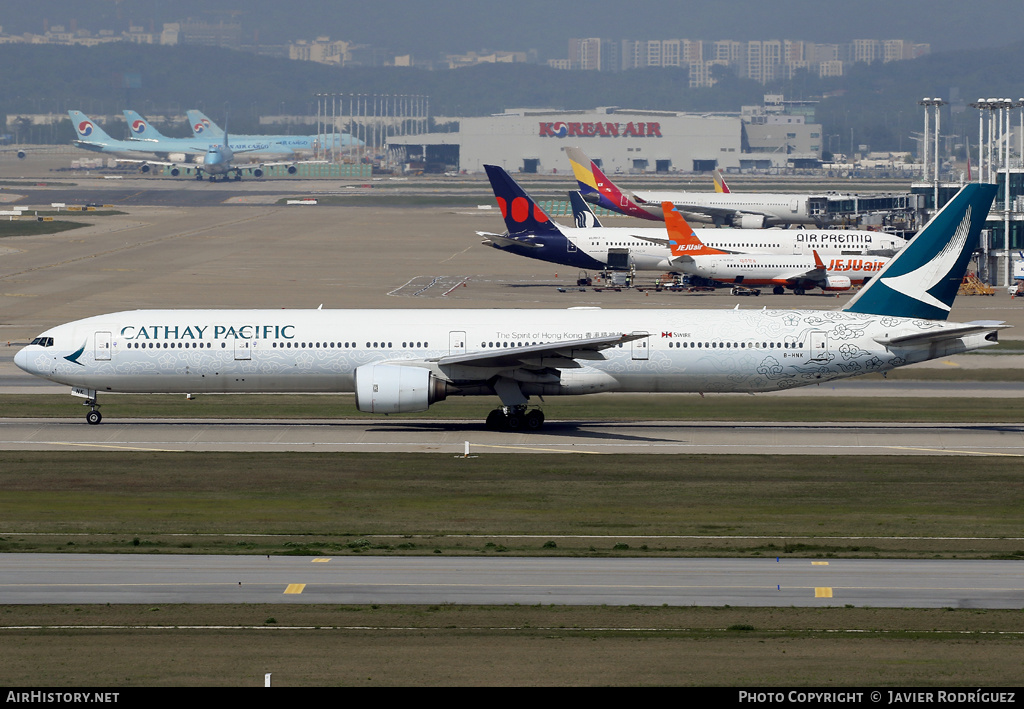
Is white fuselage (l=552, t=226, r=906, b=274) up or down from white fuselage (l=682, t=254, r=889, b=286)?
up

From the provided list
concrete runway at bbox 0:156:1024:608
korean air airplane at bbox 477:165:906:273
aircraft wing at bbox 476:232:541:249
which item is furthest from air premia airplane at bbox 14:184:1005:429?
korean air airplane at bbox 477:165:906:273

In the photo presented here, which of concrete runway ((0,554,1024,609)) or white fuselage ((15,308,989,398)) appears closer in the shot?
concrete runway ((0,554,1024,609))

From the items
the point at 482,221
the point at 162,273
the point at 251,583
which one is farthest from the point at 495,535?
the point at 482,221

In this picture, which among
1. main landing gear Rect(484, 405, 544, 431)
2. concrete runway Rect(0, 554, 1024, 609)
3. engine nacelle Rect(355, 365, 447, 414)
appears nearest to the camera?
concrete runway Rect(0, 554, 1024, 609)

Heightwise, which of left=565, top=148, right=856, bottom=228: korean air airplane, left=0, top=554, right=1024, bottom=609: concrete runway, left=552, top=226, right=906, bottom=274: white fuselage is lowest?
left=0, top=554, right=1024, bottom=609: concrete runway

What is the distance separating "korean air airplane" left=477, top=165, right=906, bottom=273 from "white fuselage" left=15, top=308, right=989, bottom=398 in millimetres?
48760

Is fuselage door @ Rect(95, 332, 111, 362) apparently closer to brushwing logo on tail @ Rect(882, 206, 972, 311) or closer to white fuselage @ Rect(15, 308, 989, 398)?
white fuselage @ Rect(15, 308, 989, 398)

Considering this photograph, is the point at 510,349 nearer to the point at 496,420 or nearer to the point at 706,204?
the point at 496,420

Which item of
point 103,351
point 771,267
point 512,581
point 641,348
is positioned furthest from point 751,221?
point 512,581

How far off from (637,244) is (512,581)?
76397 mm

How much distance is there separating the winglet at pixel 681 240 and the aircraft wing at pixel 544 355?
5318 cm

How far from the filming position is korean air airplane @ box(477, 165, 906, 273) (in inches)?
3848
